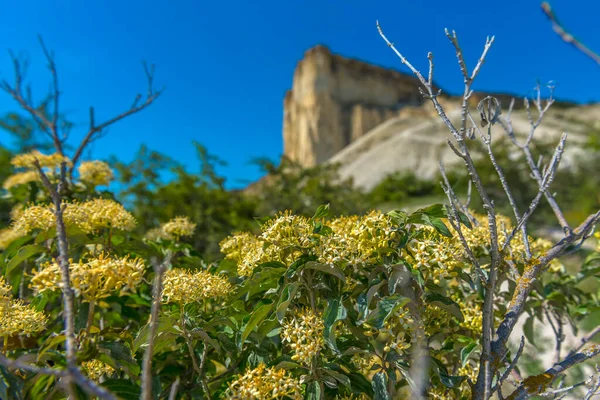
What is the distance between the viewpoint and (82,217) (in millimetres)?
1936

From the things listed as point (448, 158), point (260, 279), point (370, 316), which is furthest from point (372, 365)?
point (448, 158)

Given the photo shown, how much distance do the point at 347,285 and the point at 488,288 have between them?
1.59 feet

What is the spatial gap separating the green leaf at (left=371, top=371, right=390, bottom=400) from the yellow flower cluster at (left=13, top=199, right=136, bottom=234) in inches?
52.4

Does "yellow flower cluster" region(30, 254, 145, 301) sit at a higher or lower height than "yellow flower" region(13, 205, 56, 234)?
lower

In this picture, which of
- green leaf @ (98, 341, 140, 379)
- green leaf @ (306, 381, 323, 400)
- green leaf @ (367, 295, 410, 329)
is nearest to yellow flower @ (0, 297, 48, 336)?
green leaf @ (98, 341, 140, 379)

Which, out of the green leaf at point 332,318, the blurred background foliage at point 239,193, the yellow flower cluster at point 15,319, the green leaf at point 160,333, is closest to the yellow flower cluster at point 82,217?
the yellow flower cluster at point 15,319

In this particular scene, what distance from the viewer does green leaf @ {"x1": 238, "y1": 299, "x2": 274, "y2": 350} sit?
137cm

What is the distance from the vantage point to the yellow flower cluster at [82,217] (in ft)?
6.24

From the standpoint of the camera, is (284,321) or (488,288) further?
(284,321)

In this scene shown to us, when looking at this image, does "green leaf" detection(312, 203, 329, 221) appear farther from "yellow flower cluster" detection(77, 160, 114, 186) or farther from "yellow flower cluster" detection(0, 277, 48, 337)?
"yellow flower cluster" detection(77, 160, 114, 186)

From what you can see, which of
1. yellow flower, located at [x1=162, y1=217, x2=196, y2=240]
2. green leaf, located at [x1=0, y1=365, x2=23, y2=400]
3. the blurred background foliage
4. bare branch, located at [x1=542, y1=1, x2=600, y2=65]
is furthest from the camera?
the blurred background foliage

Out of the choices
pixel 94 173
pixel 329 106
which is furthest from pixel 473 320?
pixel 329 106

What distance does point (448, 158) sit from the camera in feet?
116

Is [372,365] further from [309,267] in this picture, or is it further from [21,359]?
[21,359]
